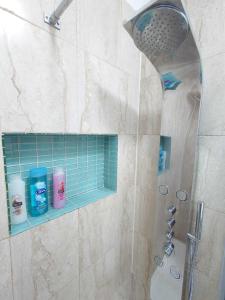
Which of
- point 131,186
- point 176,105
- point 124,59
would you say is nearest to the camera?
point 176,105

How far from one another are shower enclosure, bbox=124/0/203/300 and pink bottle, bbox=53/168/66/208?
489 millimetres

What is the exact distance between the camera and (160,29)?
458mm

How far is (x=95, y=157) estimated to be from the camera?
94cm

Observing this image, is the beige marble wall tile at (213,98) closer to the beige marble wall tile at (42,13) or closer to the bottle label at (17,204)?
the beige marble wall tile at (42,13)

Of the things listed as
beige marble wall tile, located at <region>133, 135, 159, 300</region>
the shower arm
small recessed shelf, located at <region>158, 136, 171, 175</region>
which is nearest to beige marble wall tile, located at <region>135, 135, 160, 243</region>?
beige marble wall tile, located at <region>133, 135, 159, 300</region>

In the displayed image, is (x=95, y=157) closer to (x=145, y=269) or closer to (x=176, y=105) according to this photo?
(x=176, y=105)

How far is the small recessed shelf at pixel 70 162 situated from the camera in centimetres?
61

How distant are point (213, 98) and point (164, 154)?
345 mm

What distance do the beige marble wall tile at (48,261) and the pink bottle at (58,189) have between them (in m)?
0.07

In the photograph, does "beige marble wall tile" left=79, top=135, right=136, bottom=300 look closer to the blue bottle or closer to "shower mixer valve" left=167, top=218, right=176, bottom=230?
the blue bottle

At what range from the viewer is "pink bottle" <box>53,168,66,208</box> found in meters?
0.68

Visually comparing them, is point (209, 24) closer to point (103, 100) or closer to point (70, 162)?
point (103, 100)

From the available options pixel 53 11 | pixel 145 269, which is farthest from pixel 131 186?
pixel 53 11

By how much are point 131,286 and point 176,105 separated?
133 centimetres
